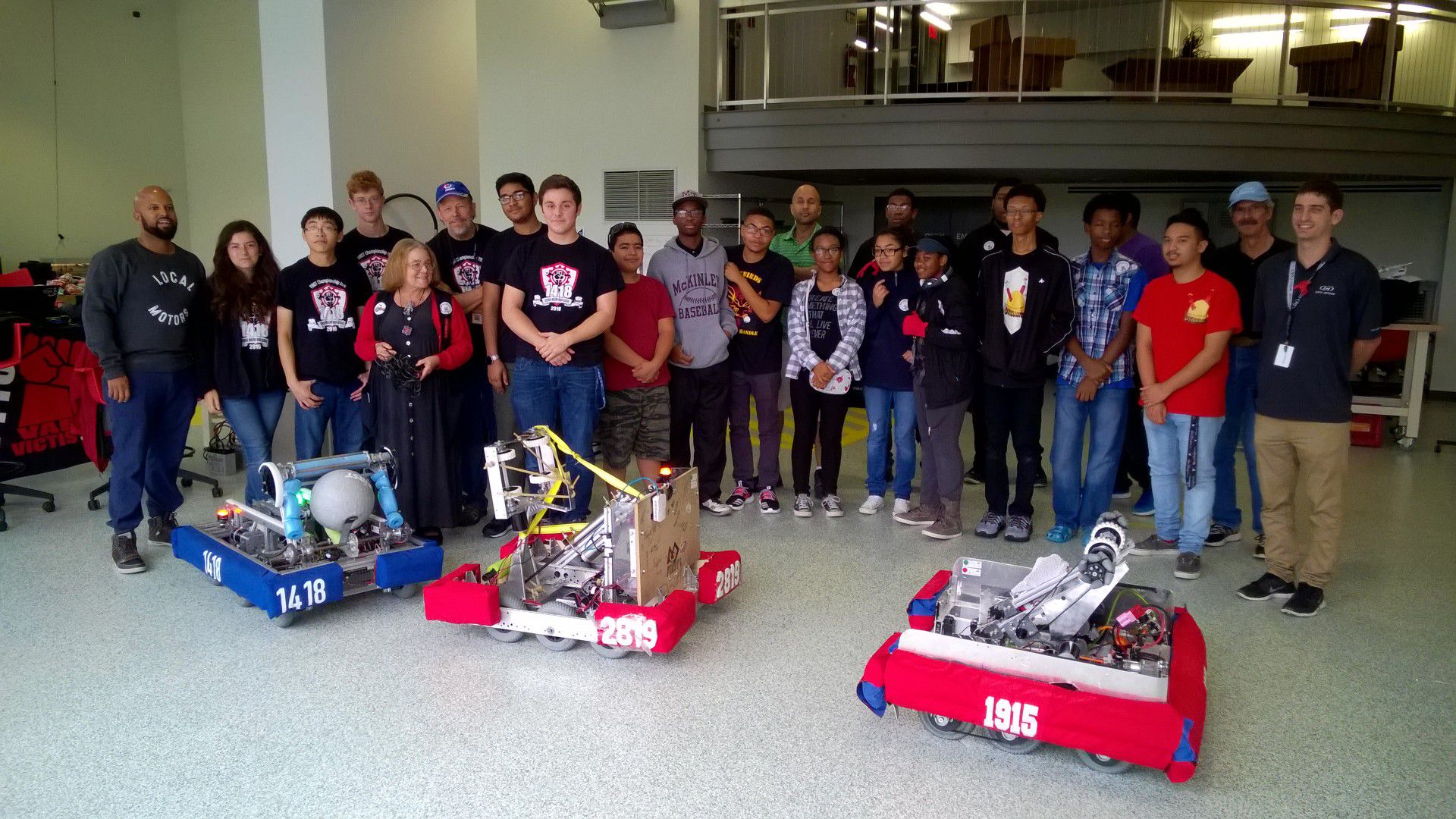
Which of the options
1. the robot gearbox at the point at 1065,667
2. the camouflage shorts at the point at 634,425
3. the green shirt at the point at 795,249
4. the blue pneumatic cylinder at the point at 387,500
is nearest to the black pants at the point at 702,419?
the camouflage shorts at the point at 634,425

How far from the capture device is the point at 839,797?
2.72 m

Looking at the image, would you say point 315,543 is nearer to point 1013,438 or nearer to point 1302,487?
point 1013,438

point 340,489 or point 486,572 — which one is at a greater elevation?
point 340,489

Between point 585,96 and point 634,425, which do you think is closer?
point 634,425

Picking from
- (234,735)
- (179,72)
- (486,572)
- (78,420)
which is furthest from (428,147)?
(179,72)

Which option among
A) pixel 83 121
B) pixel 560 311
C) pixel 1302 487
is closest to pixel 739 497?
pixel 560 311

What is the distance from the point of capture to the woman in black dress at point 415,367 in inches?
178

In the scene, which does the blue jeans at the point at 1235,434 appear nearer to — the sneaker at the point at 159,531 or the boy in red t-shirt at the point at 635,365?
the boy in red t-shirt at the point at 635,365

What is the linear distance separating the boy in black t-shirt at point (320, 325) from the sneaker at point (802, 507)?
246cm

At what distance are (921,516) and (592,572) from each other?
2.27 meters

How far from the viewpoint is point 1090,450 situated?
4.93 m

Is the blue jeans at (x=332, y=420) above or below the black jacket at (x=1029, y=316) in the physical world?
below

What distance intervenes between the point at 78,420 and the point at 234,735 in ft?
13.6

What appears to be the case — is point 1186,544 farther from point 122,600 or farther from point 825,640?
point 122,600
